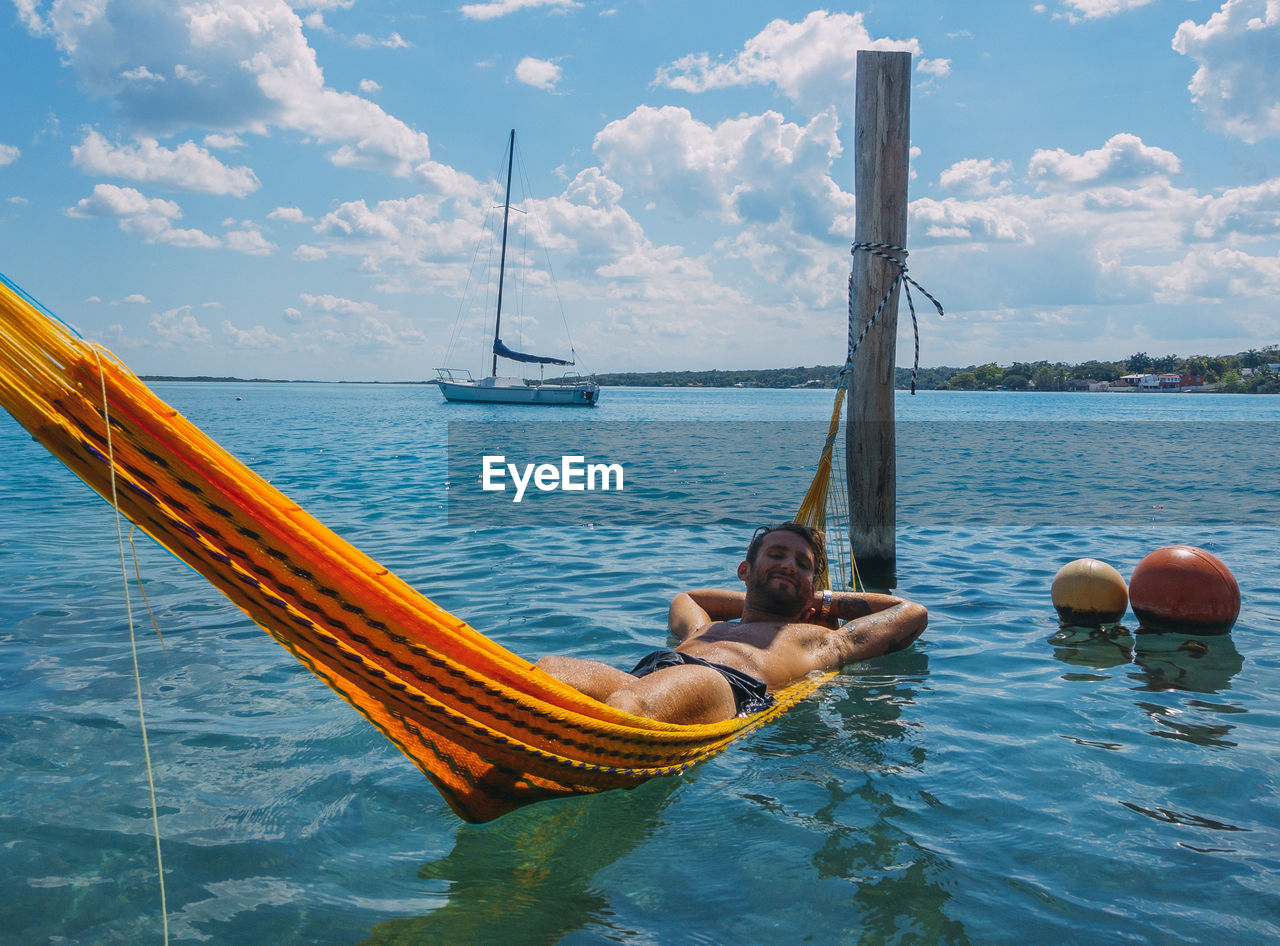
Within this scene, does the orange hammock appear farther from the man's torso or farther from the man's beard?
the man's beard

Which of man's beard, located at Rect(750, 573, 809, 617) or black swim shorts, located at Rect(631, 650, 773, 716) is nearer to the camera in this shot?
black swim shorts, located at Rect(631, 650, 773, 716)

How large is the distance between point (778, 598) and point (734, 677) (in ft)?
3.07

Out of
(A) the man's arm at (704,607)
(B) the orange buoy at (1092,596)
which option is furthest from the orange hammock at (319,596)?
(B) the orange buoy at (1092,596)

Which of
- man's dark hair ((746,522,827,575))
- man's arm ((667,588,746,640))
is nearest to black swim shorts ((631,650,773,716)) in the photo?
man's dark hair ((746,522,827,575))

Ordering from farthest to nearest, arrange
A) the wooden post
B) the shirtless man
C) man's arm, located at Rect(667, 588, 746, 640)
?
1. the wooden post
2. man's arm, located at Rect(667, 588, 746, 640)
3. the shirtless man

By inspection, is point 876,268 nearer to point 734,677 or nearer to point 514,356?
point 734,677

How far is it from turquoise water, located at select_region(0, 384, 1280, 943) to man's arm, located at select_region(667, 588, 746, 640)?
0.42m

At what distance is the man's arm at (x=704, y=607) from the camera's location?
5.66 meters

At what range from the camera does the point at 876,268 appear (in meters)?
6.85

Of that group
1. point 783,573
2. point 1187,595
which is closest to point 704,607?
point 783,573

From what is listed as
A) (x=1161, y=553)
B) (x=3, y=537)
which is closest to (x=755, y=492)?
(x=1161, y=553)

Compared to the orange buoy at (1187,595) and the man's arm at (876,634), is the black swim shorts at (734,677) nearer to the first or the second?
the man's arm at (876,634)

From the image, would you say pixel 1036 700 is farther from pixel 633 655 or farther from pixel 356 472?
pixel 356 472

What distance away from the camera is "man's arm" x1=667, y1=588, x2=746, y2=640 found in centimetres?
566
